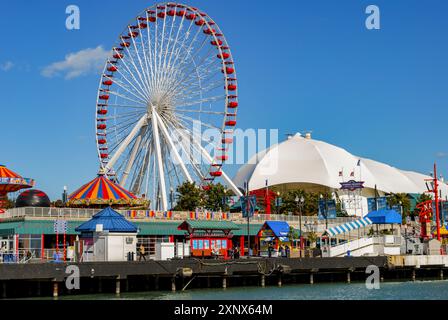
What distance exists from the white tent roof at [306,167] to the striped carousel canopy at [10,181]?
278ft

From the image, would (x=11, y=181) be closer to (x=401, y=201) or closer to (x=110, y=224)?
(x=110, y=224)

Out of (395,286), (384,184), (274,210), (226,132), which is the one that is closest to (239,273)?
(395,286)

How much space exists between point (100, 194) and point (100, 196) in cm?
23

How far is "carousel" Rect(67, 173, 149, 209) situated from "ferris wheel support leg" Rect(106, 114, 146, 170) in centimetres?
1024

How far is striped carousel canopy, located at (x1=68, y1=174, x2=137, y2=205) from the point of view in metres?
72.9

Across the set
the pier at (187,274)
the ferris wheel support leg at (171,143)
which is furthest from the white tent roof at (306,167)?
the pier at (187,274)

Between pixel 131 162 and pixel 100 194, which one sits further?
pixel 131 162

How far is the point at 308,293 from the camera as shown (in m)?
46.2

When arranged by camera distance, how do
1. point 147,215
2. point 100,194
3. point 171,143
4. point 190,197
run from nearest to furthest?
1. point 100,194
2. point 147,215
3. point 171,143
4. point 190,197

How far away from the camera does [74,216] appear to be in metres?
71.6

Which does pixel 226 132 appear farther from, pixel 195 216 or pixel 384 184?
pixel 384 184

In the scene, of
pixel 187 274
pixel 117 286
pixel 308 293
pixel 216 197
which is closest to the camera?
pixel 117 286

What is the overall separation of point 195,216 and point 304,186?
73946mm

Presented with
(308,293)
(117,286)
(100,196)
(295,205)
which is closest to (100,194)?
(100,196)
